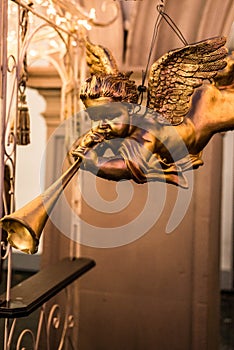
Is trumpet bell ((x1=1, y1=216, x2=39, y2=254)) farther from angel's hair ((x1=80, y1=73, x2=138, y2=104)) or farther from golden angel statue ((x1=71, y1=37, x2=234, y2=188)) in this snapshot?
angel's hair ((x1=80, y1=73, x2=138, y2=104))

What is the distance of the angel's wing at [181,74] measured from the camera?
117 centimetres

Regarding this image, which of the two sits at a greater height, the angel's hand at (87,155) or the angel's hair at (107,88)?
the angel's hair at (107,88)

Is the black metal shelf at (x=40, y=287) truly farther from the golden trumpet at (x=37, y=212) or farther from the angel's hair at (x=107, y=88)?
the angel's hair at (x=107, y=88)

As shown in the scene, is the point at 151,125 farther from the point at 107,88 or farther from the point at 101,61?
the point at 101,61

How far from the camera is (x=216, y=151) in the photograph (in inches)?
111

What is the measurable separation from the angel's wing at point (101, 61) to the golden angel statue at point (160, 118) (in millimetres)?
153

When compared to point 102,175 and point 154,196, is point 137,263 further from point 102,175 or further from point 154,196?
point 102,175

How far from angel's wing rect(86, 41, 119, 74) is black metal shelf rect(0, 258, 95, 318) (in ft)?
2.57

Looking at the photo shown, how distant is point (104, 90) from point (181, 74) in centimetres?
23

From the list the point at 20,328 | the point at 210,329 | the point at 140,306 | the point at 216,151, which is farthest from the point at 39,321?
the point at 216,151

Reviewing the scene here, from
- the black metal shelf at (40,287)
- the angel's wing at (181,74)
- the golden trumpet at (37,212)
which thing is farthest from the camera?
the black metal shelf at (40,287)

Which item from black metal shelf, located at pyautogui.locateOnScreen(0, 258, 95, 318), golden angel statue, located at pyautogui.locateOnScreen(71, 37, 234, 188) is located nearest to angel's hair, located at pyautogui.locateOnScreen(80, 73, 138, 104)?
golden angel statue, located at pyautogui.locateOnScreen(71, 37, 234, 188)

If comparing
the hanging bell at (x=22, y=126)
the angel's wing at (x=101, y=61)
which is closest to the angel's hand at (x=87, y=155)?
the angel's wing at (x=101, y=61)

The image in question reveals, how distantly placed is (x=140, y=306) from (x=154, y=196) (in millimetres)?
615
